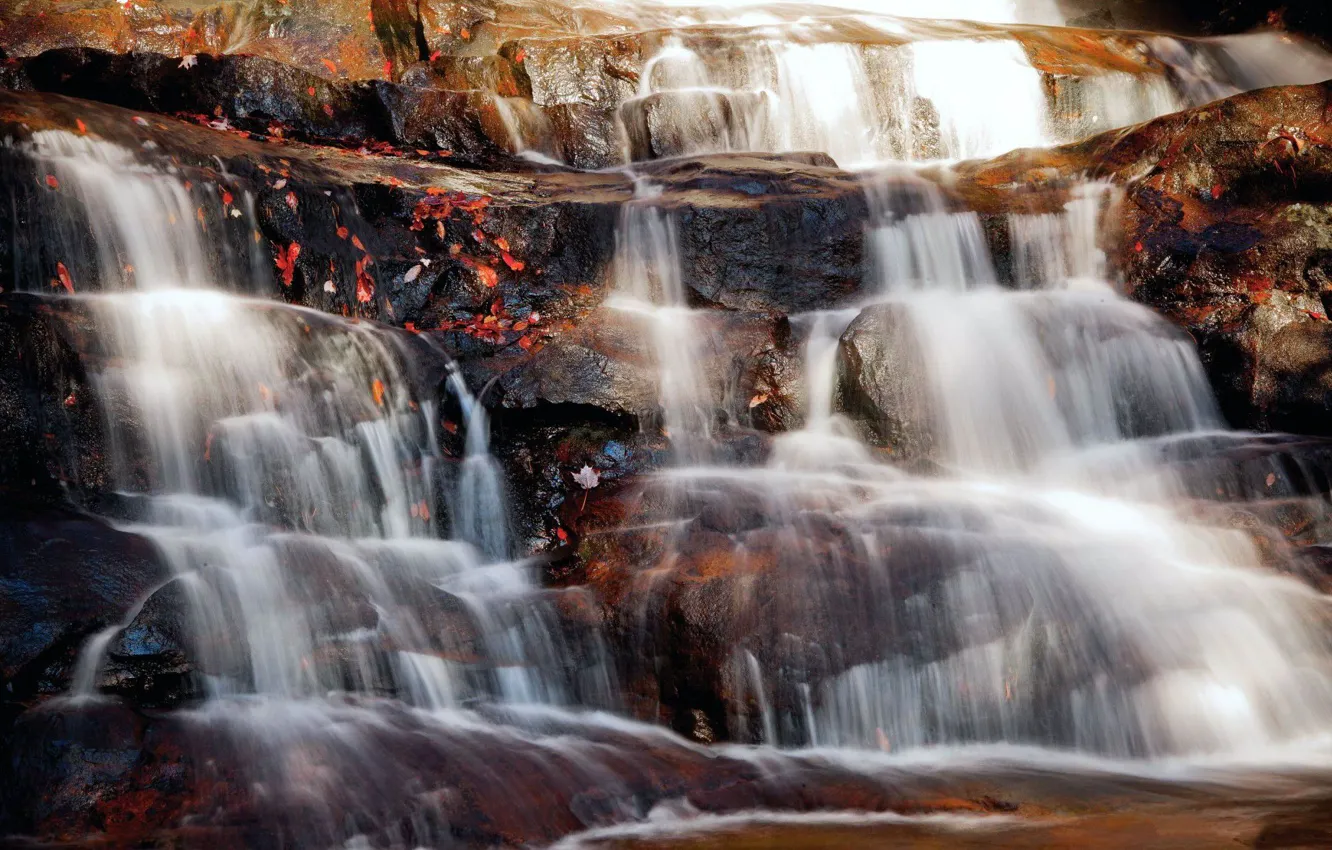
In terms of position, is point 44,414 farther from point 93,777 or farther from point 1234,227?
point 1234,227

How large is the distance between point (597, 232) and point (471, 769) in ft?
17.2

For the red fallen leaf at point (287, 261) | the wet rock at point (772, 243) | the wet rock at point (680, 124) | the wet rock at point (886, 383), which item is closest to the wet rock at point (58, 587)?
the red fallen leaf at point (287, 261)

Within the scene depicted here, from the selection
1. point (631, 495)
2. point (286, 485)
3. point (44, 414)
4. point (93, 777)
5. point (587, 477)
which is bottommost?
point (93, 777)

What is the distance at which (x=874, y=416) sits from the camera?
748 cm

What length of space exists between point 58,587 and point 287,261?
143 inches

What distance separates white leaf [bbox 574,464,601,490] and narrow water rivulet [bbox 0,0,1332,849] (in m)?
0.05

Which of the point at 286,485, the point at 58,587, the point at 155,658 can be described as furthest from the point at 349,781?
the point at 286,485

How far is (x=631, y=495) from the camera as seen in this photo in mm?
6426

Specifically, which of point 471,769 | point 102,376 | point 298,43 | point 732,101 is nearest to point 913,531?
point 471,769

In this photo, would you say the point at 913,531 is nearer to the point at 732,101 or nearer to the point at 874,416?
the point at 874,416

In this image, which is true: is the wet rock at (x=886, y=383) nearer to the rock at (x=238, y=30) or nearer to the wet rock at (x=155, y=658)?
the wet rock at (x=155, y=658)

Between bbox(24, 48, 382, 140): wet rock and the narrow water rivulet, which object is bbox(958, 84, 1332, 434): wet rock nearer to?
the narrow water rivulet

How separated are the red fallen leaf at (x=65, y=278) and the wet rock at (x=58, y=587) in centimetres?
214

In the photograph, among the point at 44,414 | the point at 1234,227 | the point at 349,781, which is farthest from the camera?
the point at 1234,227
